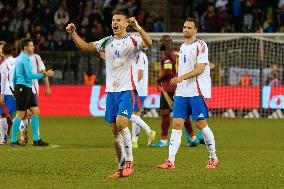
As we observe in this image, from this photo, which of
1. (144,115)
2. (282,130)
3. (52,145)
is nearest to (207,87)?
(52,145)

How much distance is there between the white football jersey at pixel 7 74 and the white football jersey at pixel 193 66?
6.19 metres

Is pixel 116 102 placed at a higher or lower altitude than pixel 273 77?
higher

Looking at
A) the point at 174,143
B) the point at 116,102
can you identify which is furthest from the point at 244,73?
the point at 116,102

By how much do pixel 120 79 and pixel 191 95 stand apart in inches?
68.3

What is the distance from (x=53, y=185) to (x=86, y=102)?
19.0 meters

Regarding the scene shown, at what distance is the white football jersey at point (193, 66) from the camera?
45.2ft

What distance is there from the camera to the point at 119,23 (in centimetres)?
1238

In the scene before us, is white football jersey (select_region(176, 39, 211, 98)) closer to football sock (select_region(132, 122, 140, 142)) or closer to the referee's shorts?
football sock (select_region(132, 122, 140, 142))

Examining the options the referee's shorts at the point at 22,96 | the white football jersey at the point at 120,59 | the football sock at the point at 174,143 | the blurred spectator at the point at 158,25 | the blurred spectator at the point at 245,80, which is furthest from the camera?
the blurred spectator at the point at 158,25

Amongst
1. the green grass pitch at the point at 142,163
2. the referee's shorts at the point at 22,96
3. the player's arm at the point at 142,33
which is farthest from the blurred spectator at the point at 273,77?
the player's arm at the point at 142,33

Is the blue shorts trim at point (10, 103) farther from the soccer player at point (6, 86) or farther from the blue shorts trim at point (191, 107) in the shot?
the blue shorts trim at point (191, 107)

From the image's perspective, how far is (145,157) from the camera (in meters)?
15.7

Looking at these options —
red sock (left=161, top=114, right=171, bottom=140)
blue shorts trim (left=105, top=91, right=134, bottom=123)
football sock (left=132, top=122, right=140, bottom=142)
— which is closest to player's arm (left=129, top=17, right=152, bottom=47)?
blue shorts trim (left=105, top=91, right=134, bottom=123)

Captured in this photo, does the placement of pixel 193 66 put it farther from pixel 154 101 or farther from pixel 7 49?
pixel 154 101
